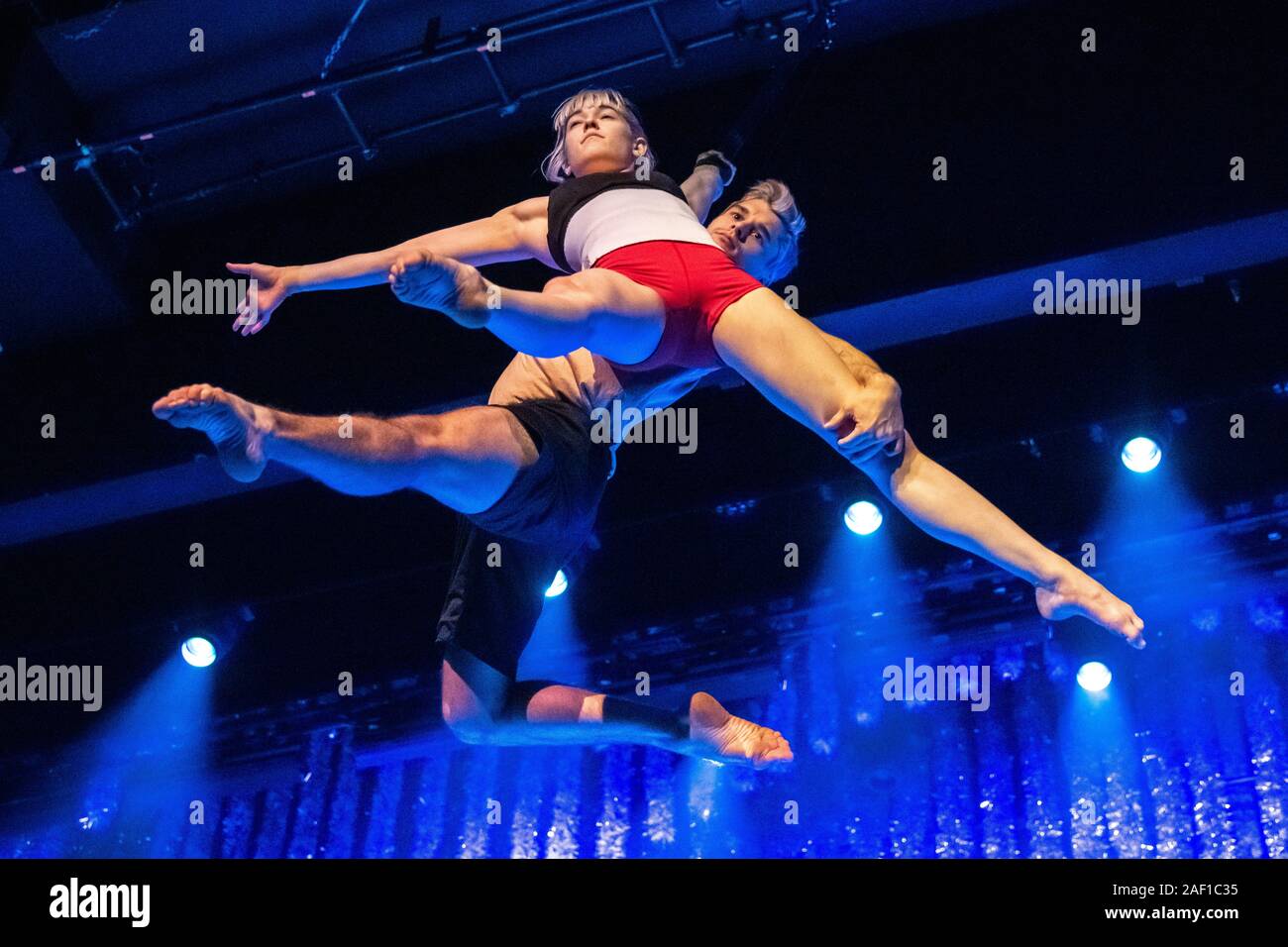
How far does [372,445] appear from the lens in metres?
2.66

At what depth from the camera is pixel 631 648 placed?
500 cm

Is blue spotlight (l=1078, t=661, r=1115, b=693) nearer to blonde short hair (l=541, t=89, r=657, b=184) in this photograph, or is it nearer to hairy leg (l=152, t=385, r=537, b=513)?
blonde short hair (l=541, t=89, r=657, b=184)

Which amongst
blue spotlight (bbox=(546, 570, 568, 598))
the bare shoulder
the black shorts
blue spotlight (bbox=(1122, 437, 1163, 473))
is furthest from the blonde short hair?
blue spotlight (bbox=(1122, 437, 1163, 473))

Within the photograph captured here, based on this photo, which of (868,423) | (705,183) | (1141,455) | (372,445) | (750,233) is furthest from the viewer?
(1141,455)

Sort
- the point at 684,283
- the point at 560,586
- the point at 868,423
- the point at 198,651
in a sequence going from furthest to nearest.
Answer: the point at 198,651 < the point at 560,586 < the point at 684,283 < the point at 868,423

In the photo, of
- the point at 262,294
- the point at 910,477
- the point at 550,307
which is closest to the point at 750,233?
the point at 910,477

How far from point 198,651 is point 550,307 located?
2914 millimetres

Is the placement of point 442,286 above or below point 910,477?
above

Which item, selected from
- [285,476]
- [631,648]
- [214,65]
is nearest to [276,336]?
[285,476]

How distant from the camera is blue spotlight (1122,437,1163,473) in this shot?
4.61 m

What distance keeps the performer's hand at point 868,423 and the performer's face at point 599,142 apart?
85cm

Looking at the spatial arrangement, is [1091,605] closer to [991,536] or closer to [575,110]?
[991,536]

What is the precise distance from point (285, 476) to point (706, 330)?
2543mm
